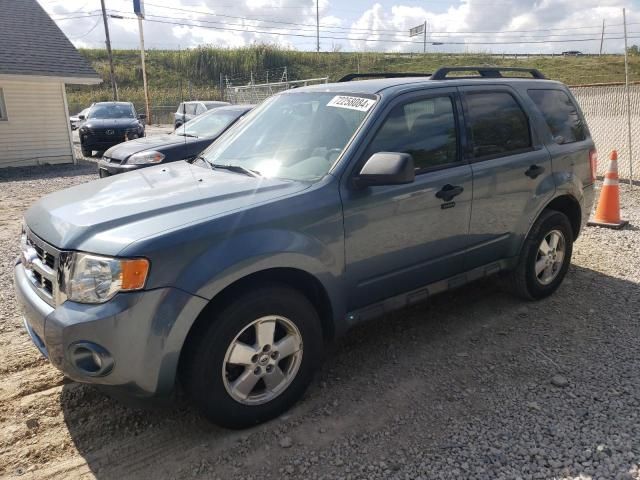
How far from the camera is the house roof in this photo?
14.7 m

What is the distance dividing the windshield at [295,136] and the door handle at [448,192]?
0.74 metres

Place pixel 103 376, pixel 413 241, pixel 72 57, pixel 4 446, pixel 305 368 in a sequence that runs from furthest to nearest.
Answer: pixel 72 57, pixel 413 241, pixel 305 368, pixel 4 446, pixel 103 376

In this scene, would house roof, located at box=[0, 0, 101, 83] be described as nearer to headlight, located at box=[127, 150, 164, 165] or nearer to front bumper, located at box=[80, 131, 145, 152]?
front bumper, located at box=[80, 131, 145, 152]

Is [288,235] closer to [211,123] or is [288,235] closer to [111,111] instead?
[211,123]

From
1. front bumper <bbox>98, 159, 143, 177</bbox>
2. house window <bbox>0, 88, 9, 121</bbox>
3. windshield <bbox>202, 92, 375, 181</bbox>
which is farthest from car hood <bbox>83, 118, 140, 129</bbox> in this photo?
windshield <bbox>202, 92, 375, 181</bbox>

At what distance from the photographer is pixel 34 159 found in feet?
50.3

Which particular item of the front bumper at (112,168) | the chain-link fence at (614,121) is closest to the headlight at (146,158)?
the front bumper at (112,168)

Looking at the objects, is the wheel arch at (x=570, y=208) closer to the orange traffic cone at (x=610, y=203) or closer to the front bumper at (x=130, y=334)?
the orange traffic cone at (x=610, y=203)

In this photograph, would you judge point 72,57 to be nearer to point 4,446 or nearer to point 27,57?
point 27,57

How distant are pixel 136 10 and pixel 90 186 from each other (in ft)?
85.8

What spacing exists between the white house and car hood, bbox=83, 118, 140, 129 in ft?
2.51

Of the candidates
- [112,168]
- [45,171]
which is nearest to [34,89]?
[45,171]

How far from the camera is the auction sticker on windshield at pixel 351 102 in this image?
3296mm

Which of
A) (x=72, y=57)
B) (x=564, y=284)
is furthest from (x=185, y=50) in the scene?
(x=564, y=284)
